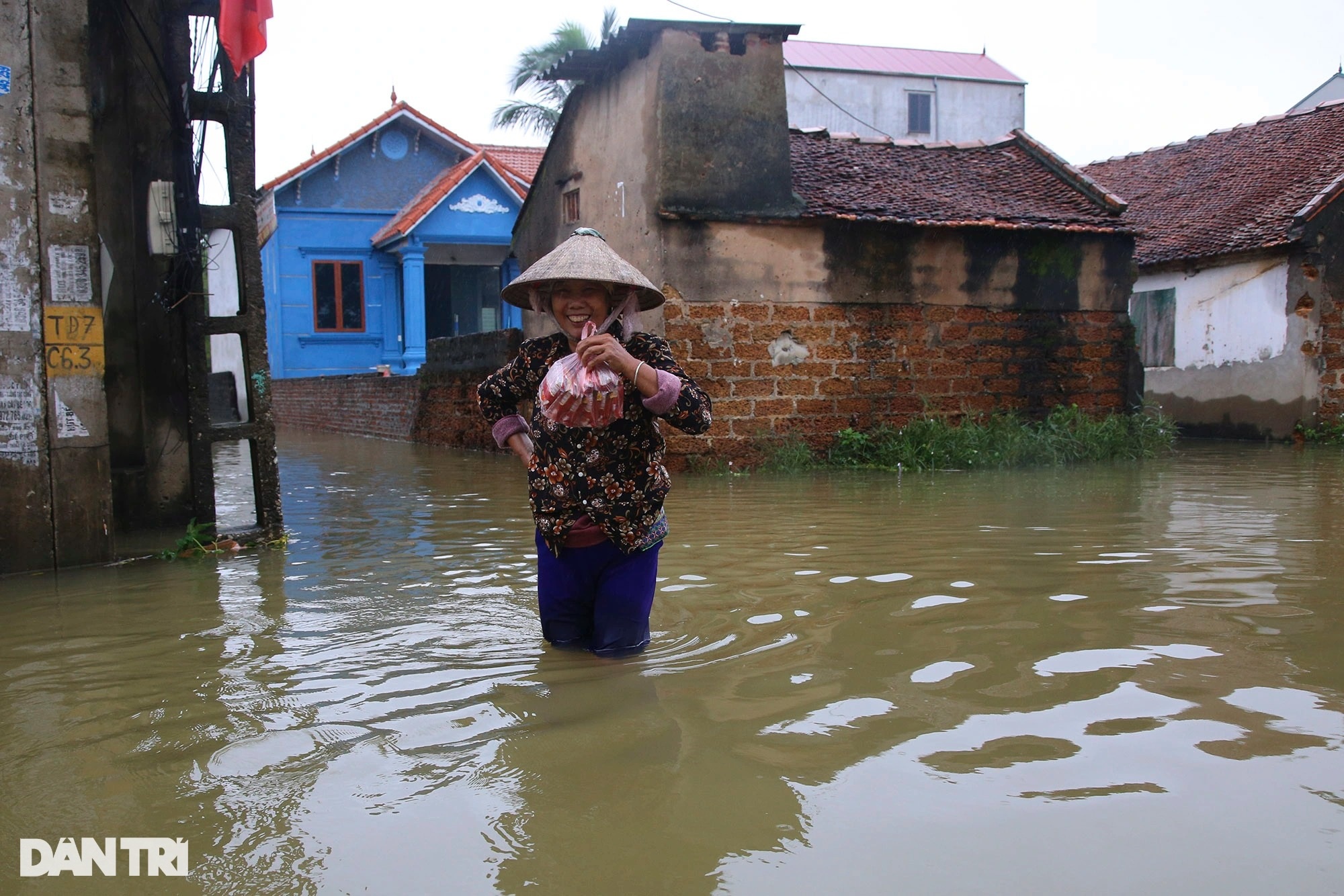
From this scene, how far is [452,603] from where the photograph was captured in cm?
519

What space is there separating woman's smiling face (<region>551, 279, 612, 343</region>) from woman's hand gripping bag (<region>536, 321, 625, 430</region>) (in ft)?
0.45

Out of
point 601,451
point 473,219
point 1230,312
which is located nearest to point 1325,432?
point 1230,312

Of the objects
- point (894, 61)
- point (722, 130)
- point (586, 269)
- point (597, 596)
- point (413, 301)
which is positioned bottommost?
point (597, 596)

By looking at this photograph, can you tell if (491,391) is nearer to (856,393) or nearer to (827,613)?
(827,613)

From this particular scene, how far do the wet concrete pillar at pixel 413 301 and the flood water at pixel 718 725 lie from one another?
59.7 feet

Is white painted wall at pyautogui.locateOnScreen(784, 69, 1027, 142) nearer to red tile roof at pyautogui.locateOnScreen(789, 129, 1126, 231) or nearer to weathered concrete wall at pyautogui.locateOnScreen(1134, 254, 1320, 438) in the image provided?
weathered concrete wall at pyautogui.locateOnScreen(1134, 254, 1320, 438)

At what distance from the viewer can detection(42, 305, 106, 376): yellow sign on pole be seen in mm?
5938

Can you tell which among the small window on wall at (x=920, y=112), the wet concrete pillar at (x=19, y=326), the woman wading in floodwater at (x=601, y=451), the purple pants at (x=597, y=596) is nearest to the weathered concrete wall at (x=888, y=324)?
the wet concrete pillar at (x=19, y=326)

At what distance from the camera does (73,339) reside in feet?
19.7

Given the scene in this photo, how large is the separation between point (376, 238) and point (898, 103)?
1661cm

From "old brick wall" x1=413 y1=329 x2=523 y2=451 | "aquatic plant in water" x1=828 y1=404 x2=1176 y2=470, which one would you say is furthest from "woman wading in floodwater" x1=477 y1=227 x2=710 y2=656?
"old brick wall" x1=413 y1=329 x2=523 y2=451

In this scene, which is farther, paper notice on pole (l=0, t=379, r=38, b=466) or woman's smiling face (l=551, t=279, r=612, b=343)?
paper notice on pole (l=0, t=379, r=38, b=466)

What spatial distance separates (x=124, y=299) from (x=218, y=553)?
1.88 m

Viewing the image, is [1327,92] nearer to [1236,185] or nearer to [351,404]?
[1236,185]
